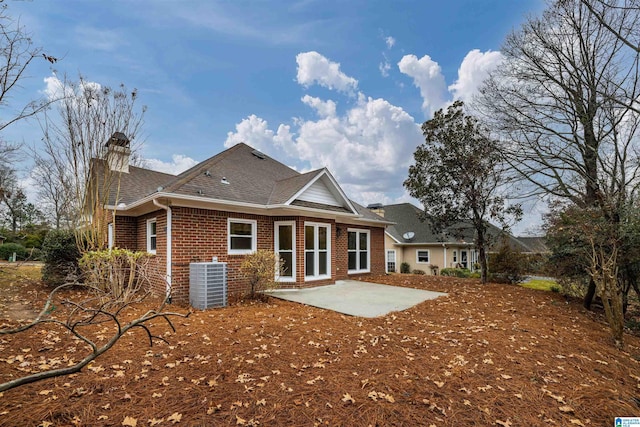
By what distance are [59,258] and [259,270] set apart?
7.01 meters

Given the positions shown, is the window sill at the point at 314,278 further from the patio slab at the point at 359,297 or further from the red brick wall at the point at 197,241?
the patio slab at the point at 359,297

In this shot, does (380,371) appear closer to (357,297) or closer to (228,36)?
(357,297)

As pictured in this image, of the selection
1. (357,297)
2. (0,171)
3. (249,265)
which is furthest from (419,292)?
(0,171)

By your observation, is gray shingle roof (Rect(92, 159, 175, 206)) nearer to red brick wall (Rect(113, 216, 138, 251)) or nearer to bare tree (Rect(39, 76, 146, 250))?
red brick wall (Rect(113, 216, 138, 251))

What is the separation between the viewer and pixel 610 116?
9.21 metres

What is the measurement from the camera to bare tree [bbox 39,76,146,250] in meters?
7.77

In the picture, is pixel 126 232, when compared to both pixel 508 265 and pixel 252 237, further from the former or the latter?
pixel 508 265

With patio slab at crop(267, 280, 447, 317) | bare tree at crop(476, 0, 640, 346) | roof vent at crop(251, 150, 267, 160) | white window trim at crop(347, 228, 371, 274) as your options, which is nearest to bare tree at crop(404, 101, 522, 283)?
bare tree at crop(476, 0, 640, 346)

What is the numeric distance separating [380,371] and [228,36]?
10792 mm

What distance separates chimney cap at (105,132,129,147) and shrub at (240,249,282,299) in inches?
193

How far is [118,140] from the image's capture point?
8.23 meters

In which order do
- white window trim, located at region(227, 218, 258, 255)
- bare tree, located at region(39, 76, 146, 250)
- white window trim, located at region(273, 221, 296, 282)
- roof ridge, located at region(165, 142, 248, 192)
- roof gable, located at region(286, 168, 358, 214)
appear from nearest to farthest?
1. bare tree, located at region(39, 76, 146, 250)
2. white window trim, located at region(227, 218, 258, 255)
3. white window trim, located at region(273, 221, 296, 282)
4. roof gable, located at region(286, 168, 358, 214)
5. roof ridge, located at region(165, 142, 248, 192)

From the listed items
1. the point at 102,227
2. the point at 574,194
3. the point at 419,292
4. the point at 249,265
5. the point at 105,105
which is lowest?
the point at 419,292

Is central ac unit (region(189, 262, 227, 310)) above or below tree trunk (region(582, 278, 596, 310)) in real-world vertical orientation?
above
